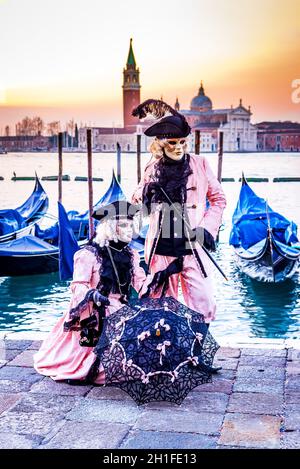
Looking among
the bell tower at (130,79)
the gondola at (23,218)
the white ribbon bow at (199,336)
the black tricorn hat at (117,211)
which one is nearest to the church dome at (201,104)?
the bell tower at (130,79)

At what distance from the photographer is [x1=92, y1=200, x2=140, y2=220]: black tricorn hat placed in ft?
8.87

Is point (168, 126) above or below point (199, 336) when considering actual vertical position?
above

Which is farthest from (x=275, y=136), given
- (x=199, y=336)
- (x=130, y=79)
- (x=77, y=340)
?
(x=199, y=336)

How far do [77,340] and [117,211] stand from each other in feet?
1.76

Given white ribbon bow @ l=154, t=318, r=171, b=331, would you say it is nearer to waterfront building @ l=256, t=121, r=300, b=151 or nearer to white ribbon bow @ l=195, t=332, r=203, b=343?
white ribbon bow @ l=195, t=332, r=203, b=343

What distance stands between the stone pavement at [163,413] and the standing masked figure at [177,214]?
0.31 m

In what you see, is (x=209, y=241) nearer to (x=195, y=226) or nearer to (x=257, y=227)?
(x=195, y=226)

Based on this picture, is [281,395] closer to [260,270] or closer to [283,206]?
[260,270]

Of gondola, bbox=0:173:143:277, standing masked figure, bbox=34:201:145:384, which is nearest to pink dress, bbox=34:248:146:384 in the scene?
standing masked figure, bbox=34:201:145:384

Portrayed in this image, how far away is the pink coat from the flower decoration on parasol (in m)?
0.39

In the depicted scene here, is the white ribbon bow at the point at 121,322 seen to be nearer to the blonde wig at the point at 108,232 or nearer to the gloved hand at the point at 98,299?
the gloved hand at the point at 98,299

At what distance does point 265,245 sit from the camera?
7711 millimetres

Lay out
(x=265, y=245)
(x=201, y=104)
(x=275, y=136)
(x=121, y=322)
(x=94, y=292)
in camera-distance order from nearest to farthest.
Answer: (x=121, y=322)
(x=94, y=292)
(x=265, y=245)
(x=275, y=136)
(x=201, y=104)

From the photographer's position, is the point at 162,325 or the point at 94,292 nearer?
the point at 162,325
